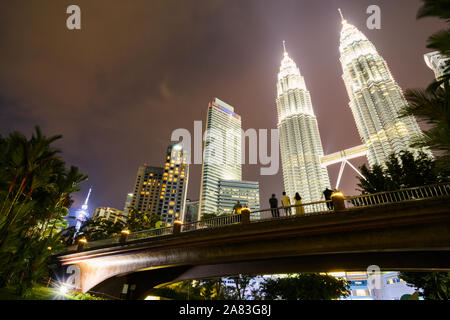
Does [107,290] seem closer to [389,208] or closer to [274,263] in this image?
[274,263]

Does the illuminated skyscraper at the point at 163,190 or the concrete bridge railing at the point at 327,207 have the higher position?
the illuminated skyscraper at the point at 163,190

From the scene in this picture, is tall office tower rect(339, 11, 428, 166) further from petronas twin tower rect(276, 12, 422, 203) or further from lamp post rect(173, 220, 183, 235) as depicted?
lamp post rect(173, 220, 183, 235)

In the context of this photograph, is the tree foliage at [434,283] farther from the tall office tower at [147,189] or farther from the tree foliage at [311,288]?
the tall office tower at [147,189]

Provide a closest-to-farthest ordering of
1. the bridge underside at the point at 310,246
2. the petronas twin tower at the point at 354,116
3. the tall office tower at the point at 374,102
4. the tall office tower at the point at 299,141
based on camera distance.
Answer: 1. the bridge underside at the point at 310,246
2. the tall office tower at the point at 374,102
3. the petronas twin tower at the point at 354,116
4. the tall office tower at the point at 299,141

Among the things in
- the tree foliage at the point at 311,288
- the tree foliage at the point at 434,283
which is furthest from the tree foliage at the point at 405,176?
the tree foliage at the point at 311,288

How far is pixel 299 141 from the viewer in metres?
122

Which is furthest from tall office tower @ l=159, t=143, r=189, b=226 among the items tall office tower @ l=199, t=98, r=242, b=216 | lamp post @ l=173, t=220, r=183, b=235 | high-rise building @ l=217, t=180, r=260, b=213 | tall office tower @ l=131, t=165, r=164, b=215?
lamp post @ l=173, t=220, r=183, b=235

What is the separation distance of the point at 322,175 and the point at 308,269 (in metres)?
104

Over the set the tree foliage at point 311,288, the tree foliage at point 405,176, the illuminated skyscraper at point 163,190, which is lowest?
the tree foliage at point 311,288

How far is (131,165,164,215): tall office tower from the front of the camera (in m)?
Answer: 147

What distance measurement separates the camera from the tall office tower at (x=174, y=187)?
14675 centimetres

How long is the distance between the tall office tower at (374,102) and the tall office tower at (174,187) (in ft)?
355

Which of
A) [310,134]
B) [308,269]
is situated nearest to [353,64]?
[310,134]

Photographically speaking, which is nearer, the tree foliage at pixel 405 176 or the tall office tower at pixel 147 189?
the tree foliage at pixel 405 176
